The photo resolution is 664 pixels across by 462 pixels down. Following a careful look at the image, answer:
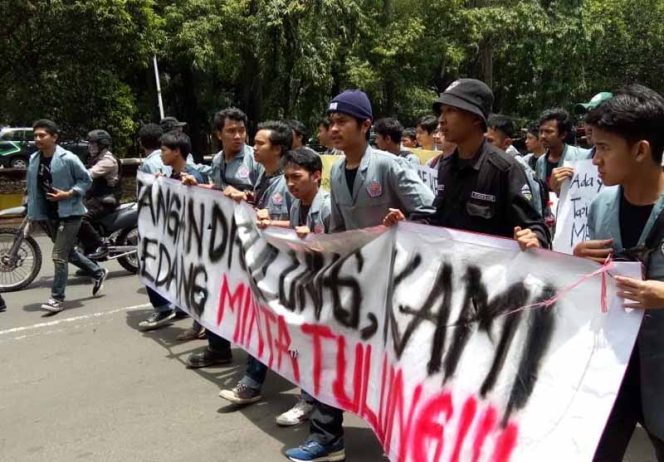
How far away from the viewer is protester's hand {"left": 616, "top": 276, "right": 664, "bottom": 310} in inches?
77.3

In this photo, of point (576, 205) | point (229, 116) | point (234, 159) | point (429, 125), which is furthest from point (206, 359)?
point (429, 125)

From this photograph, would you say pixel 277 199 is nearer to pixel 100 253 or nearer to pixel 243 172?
pixel 243 172

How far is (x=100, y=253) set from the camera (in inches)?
282

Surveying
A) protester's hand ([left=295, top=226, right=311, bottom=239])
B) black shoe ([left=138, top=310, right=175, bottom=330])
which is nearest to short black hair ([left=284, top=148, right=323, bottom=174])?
protester's hand ([left=295, top=226, right=311, bottom=239])

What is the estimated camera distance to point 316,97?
59.3ft

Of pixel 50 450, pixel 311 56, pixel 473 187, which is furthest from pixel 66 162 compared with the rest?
pixel 311 56

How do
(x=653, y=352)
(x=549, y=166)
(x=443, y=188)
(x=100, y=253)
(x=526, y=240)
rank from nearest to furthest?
(x=653, y=352) < (x=526, y=240) < (x=443, y=188) < (x=549, y=166) < (x=100, y=253)

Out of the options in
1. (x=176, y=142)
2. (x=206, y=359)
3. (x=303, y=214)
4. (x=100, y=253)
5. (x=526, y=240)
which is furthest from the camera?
(x=100, y=253)

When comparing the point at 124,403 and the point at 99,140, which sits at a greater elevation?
the point at 99,140

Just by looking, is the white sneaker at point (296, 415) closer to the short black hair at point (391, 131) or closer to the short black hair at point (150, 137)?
the short black hair at point (391, 131)

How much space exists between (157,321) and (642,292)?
4535 mm

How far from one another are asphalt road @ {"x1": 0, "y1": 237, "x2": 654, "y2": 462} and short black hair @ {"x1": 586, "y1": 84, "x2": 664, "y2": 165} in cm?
198

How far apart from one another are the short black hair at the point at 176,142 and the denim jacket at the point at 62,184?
1365mm

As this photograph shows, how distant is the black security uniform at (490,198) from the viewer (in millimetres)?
2707
